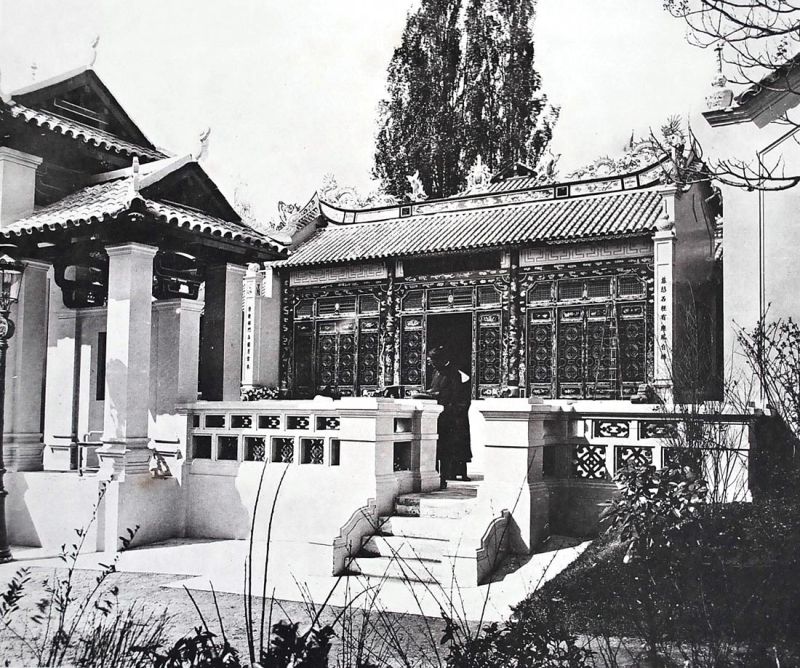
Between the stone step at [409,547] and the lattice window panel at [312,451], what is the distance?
1.44 metres

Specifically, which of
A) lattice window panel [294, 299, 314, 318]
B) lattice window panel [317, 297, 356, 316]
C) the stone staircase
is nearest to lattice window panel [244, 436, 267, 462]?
the stone staircase

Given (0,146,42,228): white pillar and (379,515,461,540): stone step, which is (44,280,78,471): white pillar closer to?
(0,146,42,228): white pillar

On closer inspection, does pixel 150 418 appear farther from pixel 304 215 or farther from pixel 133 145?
pixel 304 215

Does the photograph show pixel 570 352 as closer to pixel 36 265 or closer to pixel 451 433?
pixel 451 433

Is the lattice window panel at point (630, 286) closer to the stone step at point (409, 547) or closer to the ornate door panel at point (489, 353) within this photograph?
the ornate door panel at point (489, 353)

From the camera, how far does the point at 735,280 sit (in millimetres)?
7801

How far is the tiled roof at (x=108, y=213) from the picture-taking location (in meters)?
8.06

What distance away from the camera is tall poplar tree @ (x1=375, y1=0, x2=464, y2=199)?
8.44 m

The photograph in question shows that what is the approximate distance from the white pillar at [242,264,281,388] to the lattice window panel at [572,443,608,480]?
363 inches

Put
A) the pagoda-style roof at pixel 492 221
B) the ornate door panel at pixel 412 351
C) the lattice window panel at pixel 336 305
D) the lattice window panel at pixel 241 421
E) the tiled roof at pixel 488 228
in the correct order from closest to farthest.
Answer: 1. the lattice window panel at pixel 241 421
2. the tiled roof at pixel 488 228
3. the pagoda-style roof at pixel 492 221
4. the ornate door panel at pixel 412 351
5. the lattice window panel at pixel 336 305

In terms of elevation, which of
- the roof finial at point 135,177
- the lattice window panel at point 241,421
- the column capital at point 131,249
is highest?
the roof finial at point 135,177

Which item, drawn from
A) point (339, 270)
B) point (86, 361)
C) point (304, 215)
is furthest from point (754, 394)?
point (304, 215)

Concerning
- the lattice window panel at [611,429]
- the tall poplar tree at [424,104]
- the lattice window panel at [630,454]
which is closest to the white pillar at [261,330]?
the tall poplar tree at [424,104]

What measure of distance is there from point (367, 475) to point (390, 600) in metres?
1.94
